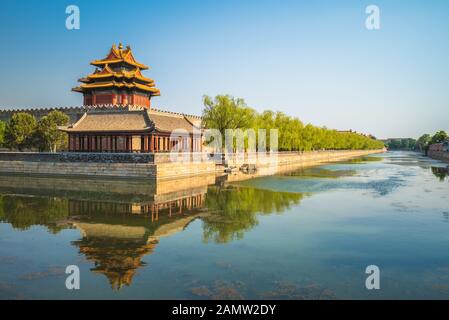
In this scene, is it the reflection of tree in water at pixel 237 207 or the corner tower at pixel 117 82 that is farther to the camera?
the corner tower at pixel 117 82

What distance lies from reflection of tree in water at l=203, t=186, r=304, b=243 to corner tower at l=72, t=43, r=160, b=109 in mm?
29041

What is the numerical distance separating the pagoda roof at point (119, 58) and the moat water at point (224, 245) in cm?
3238

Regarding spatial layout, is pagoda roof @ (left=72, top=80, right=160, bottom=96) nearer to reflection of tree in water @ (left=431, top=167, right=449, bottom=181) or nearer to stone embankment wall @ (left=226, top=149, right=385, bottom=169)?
stone embankment wall @ (left=226, top=149, right=385, bottom=169)

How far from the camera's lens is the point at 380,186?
31719 mm

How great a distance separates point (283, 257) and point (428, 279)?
3996 millimetres

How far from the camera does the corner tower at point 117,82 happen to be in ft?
174

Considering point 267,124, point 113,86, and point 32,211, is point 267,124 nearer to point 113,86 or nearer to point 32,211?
point 113,86

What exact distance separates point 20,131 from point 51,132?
335 cm

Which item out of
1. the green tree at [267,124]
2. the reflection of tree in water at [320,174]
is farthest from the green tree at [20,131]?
the reflection of tree in water at [320,174]

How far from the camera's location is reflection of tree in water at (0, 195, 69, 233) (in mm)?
17516

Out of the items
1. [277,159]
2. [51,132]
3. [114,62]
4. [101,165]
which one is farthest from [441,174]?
[51,132]

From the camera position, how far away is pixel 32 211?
68.2ft

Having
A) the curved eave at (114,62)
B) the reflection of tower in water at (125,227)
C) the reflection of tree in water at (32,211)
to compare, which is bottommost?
the reflection of tree in water at (32,211)

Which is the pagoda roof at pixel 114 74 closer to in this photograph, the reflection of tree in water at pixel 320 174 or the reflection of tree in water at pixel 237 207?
the reflection of tree in water at pixel 320 174
